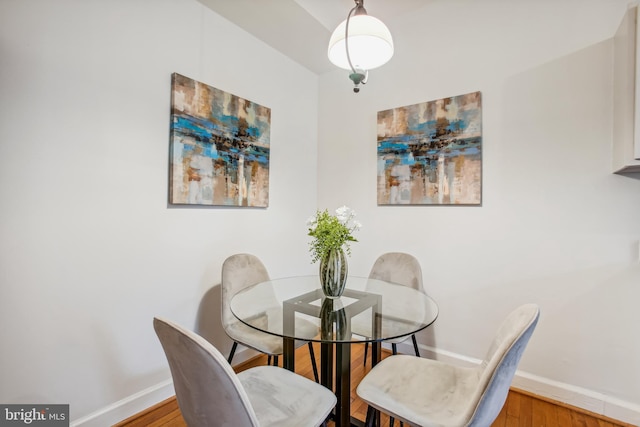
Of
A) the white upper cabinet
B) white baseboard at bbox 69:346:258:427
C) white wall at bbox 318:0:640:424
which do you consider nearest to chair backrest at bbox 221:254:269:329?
white baseboard at bbox 69:346:258:427

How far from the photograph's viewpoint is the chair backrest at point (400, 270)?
6.97 ft

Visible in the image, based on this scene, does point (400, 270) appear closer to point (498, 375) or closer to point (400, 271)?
point (400, 271)

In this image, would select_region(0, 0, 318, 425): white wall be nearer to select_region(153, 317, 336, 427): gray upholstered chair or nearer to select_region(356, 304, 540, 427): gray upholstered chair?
select_region(153, 317, 336, 427): gray upholstered chair

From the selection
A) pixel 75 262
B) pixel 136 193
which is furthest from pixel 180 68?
pixel 75 262

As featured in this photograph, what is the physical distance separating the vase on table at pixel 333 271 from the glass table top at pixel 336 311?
82 millimetres

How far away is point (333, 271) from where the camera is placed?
5.37 ft

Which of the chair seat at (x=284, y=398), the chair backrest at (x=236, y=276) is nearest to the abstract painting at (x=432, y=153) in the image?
the chair backrest at (x=236, y=276)

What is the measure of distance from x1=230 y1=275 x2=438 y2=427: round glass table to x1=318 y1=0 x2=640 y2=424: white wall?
2.22 ft

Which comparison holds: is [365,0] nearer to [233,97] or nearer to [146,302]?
[233,97]

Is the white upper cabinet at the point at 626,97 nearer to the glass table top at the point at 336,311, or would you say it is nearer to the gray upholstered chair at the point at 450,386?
the gray upholstered chair at the point at 450,386

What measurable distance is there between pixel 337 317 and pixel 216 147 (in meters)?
1.44

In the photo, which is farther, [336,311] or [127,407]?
[127,407]

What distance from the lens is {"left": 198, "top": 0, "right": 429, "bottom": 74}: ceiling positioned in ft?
6.93

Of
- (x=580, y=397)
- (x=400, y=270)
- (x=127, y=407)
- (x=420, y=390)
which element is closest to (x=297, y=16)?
(x=400, y=270)
